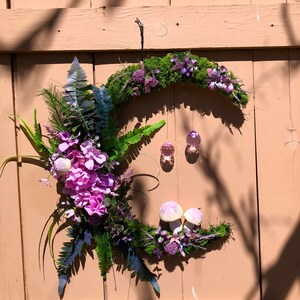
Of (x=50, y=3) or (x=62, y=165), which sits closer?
(x=62, y=165)

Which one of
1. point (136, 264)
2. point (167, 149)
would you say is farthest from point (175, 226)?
point (167, 149)

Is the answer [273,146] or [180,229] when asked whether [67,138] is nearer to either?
[180,229]

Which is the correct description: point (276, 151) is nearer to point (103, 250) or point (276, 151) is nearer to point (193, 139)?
point (193, 139)

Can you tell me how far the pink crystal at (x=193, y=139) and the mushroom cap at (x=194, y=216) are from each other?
0.29 m

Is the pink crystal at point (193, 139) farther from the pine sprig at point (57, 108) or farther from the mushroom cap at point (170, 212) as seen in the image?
the pine sprig at point (57, 108)

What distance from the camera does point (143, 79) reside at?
2172 millimetres

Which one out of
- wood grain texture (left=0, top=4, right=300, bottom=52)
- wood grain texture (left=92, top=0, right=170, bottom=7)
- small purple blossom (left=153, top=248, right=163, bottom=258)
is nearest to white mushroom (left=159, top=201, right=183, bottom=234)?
small purple blossom (left=153, top=248, right=163, bottom=258)

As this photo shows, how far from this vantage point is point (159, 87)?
7.30 ft

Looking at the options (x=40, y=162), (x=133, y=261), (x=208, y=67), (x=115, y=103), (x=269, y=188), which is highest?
(x=208, y=67)

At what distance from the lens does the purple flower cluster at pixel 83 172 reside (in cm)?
214

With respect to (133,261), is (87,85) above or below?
above

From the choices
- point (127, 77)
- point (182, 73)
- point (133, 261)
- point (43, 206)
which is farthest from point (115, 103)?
point (133, 261)

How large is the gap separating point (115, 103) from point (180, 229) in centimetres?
62

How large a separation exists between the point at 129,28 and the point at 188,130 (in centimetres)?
52
